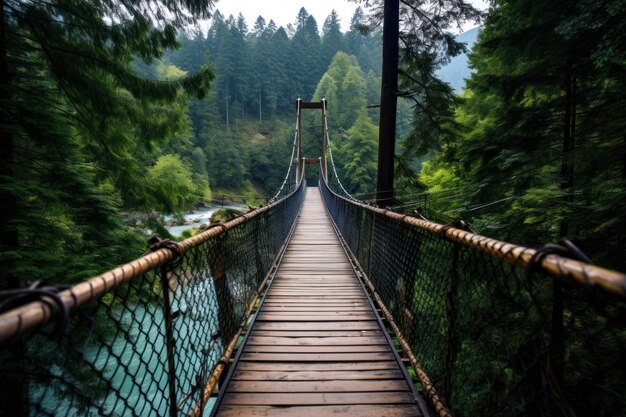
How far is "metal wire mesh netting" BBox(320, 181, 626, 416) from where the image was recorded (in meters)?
0.76

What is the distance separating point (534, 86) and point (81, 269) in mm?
4120

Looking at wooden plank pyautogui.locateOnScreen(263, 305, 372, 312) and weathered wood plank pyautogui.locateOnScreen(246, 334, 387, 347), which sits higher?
weathered wood plank pyautogui.locateOnScreen(246, 334, 387, 347)

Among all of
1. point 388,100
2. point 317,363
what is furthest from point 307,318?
point 388,100

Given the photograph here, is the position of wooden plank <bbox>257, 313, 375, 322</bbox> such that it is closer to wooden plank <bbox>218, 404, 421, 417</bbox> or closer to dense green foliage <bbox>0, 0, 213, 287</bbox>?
wooden plank <bbox>218, 404, 421, 417</bbox>

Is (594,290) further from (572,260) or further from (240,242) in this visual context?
(240,242)

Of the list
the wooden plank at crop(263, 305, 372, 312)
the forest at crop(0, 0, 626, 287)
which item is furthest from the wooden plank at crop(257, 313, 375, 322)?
the forest at crop(0, 0, 626, 287)

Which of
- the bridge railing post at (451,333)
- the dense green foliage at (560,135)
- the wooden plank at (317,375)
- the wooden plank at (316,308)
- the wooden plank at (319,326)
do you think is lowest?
the wooden plank at (316,308)

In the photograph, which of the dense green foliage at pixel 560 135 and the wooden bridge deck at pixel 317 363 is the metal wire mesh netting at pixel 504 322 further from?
the dense green foliage at pixel 560 135

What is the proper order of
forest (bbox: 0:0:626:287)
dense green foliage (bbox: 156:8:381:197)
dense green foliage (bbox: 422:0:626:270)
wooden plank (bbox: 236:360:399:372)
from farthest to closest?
dense green foliage (bbox: 156:8:381:197) → forest (bbox: 0:0:626:287) → dense green foliage (bbox: 422:0:626:270) → wooden plank (bbox: 236:360:399:372)

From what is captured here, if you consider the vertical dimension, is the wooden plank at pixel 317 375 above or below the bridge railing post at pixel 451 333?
below

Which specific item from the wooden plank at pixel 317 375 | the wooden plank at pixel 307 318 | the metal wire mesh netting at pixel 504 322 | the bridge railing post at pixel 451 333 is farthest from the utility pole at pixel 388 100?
the bridge railing post at pixel 451 333

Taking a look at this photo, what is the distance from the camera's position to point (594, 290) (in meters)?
0.55

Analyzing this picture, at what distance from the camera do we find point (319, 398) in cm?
135

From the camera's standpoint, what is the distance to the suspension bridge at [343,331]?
672 mm
